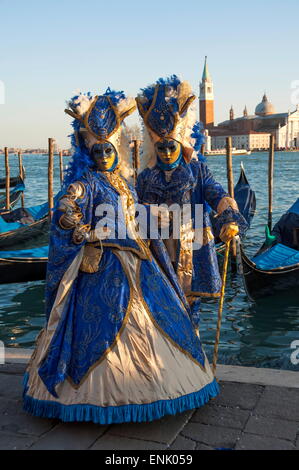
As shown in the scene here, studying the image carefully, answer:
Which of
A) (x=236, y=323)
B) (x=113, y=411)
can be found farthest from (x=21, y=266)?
(x=113, y=411)

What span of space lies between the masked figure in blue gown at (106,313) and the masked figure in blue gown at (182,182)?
32cm

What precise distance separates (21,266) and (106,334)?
4705 mm

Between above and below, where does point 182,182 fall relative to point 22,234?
above

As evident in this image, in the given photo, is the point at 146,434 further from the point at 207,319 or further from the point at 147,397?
the point at 207,319

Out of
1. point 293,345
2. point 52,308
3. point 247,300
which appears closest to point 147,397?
point 52,308

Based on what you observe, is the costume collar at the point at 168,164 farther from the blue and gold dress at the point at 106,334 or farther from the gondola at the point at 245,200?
the gondola at the point at 245,200

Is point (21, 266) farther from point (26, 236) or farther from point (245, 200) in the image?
point (245, 200)

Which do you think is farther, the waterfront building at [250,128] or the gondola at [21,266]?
the waterfront building at [250,128]

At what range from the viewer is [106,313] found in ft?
7.37

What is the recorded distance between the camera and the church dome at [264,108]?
9912 cm

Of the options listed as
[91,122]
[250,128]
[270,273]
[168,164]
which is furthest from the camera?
[250,128]

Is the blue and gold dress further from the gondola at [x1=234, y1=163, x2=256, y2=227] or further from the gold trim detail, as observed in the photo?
the gondola at [x1=234, y1=163, x2=256, y2=227]

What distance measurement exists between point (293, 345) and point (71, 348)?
3.19 meters
